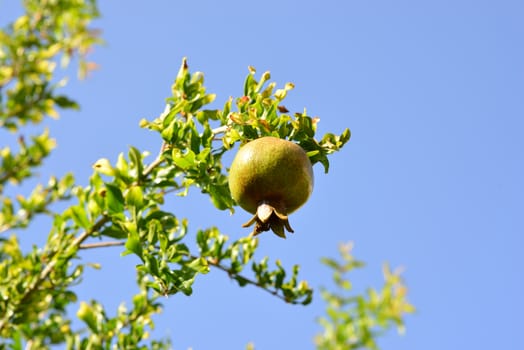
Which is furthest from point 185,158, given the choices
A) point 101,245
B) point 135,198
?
point 101,245

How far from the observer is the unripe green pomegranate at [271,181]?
1174mm

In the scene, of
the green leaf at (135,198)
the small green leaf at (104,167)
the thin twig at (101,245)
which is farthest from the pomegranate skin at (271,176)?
the thin twig at (101,245)

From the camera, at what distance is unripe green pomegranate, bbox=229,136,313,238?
117 centimetres

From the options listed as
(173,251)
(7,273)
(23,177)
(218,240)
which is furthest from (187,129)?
(23,177)

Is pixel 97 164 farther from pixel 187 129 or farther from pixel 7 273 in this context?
pixel 7 273

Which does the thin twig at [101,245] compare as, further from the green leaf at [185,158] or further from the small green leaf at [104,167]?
the green leaf at [185,158]

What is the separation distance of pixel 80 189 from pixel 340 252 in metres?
3.31

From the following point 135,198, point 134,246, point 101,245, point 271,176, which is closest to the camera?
point 271,176

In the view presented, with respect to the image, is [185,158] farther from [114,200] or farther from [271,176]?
[271,176]

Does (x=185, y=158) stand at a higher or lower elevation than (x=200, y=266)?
higher

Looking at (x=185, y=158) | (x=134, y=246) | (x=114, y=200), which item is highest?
(x=185, y=158)

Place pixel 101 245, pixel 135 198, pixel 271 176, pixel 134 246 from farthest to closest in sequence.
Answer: pixel 101 245 → pixel 135 198 → pixel 134 246 → pixel 271 176

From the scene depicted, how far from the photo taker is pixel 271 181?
1.17 meters

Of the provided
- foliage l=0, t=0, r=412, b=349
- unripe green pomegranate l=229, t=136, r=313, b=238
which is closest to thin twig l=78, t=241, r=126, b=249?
foliage l=0, t=0, r=412, b=349
